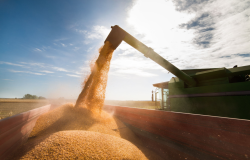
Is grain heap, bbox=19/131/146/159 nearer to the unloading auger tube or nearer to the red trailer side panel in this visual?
the red trailer side panel

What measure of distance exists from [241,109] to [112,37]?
4291mm

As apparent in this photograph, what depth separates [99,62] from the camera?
11.5 feet

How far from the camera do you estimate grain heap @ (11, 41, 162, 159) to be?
162 cm

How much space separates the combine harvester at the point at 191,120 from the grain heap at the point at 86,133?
26 cm

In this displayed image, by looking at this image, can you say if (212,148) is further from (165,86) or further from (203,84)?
(165,86)

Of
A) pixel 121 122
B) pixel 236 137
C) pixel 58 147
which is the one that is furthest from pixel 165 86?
pixel 58 147

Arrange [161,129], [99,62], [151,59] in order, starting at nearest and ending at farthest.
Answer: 1. [161,129]
2. [99,62]
3. [151,59]

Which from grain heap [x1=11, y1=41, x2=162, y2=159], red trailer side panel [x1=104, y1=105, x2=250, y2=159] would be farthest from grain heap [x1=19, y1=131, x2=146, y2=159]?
red trailer side panel [x1=104, y1=105, x2=250, y2=159]

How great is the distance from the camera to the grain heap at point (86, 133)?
162cm

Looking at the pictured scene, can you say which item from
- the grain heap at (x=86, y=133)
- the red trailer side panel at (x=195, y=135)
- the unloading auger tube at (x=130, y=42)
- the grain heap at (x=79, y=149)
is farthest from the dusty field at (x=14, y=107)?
the red trailer side panel at (x=195, y=135)

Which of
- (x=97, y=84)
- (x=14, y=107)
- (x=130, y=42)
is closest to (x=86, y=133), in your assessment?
(x=97, y=84)

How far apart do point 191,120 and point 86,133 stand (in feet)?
6.09

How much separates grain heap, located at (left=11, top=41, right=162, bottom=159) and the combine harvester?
258mm

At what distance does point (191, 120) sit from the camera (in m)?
1.84
